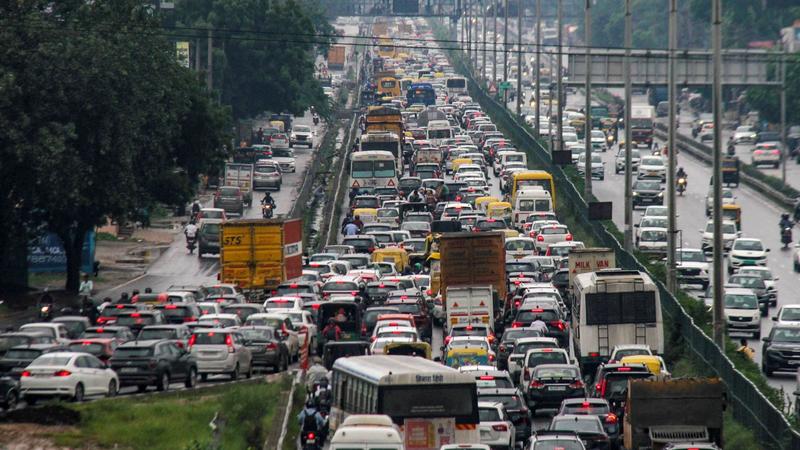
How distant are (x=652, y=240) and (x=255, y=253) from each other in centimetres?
1861

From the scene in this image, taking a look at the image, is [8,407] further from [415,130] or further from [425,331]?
[415,130]

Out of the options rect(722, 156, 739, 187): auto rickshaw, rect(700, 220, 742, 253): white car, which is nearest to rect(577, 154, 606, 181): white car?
rect(722, 156, 739, 187): auto rickshaw

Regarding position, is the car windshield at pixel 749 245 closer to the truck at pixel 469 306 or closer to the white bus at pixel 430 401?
the truck at pixel 469 306

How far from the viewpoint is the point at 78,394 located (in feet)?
134

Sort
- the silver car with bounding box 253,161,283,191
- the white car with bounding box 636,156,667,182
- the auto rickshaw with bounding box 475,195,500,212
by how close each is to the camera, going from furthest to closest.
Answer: the silver car with bounding box 253,161,283,191 < the white car with bounding box 636,156,667,182 < the auto rickshaw with bounding box 475,195,500,212

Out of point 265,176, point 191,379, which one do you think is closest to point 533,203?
point 265,176

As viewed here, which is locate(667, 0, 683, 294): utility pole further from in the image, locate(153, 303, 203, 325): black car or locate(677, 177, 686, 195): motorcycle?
locate(677, 177, 686, 195): motorcycle

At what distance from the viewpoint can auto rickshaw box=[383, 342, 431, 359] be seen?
143ft

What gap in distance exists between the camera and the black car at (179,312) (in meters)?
52.0

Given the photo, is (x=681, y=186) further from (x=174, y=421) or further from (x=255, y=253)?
(x=174, y=421)

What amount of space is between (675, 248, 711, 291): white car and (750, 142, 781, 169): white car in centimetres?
5045

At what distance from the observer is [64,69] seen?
63.5m

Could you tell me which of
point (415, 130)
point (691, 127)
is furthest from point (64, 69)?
point (691, 127)

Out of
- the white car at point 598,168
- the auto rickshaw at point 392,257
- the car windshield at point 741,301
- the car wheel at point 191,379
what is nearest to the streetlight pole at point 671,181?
the car windshield at point 741,301
